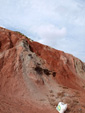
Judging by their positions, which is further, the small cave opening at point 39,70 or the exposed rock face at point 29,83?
the small cave opening at point 39,70

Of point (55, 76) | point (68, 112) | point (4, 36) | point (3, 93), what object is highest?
point (4, 36)

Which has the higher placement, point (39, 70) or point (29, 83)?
point (39, 70)

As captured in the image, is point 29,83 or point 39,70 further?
point 39,70

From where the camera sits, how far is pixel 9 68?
10086 mm

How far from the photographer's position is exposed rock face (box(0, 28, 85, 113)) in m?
7.79

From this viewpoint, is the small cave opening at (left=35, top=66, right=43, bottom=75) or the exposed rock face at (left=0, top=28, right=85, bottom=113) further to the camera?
the small cave opening at (left=35, top=66, right=43, bottom=75)

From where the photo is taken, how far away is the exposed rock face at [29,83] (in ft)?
25.6

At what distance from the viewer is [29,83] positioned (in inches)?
387

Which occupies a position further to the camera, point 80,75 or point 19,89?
point 80,75

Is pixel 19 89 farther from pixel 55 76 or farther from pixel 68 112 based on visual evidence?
pixel 55 76

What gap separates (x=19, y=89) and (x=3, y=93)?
1.29 meters

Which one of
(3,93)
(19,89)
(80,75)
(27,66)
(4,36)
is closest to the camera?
(3,93)

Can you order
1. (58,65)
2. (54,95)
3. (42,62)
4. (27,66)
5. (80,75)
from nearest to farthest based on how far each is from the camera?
(54,95) → (27,66) → (42,62) → (58,65) → (80,75)

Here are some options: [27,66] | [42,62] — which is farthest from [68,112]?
[42,62]
